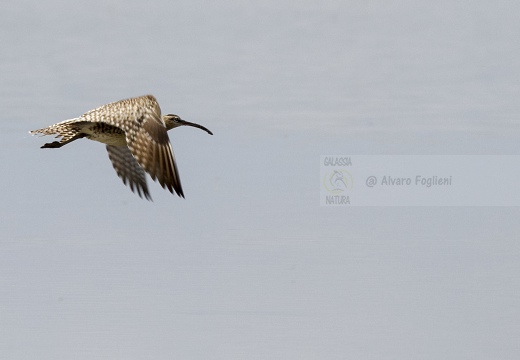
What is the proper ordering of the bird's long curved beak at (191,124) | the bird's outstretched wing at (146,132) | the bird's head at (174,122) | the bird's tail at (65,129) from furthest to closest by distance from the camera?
the bird's long curved beak at (191,124) → the bird's head at (174,122) → the bird's tail at (65,129) → the bird's outstretched wing at (146,132)

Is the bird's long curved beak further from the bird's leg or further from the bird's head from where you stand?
the bird's leg

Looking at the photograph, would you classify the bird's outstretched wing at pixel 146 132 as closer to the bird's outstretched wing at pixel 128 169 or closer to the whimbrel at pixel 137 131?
the whimbrel at pixel 137 131

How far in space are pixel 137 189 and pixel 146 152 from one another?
6.57 meters

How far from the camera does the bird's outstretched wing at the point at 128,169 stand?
26453mm

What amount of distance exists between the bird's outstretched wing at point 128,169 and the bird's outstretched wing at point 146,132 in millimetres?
3887

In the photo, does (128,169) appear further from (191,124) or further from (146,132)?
(146,132)

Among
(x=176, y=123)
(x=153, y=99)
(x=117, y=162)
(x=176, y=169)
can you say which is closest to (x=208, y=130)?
(x=176, y=123)

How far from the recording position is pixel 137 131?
68.3 feet

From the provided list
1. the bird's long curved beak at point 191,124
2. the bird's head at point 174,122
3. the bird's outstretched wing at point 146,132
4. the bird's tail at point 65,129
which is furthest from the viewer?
the bird's long curved beak at point 191,124

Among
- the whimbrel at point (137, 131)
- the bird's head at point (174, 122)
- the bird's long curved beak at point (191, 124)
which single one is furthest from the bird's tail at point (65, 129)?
the bird's long curved beak at point (191, 124)

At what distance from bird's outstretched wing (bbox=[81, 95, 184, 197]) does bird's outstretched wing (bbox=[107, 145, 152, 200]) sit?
12.8 feet

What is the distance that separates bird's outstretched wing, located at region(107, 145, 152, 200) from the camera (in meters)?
26.5

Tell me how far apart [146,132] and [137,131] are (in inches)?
12.7

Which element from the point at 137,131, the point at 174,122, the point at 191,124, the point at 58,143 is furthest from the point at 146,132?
the point at 191,124
